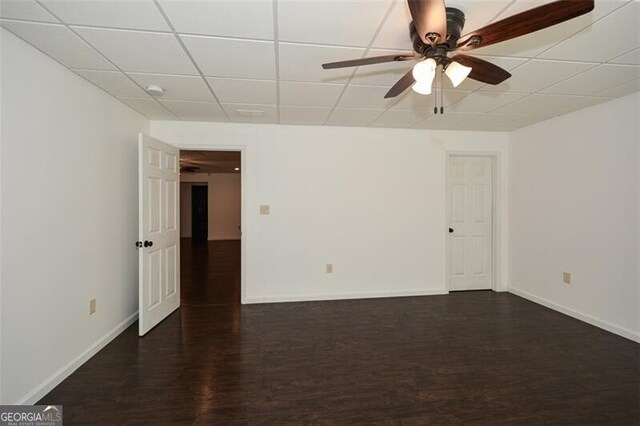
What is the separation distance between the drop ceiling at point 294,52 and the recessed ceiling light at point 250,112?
7 centimetres

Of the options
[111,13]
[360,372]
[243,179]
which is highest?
[111,13]

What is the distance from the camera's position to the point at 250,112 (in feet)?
10.4

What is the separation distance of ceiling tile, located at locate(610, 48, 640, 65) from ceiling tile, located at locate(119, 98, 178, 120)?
12.8 feet

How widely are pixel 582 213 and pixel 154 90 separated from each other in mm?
4594

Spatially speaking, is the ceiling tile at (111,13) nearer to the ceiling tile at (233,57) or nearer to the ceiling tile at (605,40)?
the ceiling tile at (233,57)

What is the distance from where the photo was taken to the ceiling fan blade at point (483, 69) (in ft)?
5.01

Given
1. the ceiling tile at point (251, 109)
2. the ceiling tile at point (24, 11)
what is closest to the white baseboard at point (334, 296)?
the ceiling tile at point (251, 109)

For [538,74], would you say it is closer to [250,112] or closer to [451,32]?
[451,32]

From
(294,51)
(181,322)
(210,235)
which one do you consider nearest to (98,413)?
(181,322)

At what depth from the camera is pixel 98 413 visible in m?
1.76

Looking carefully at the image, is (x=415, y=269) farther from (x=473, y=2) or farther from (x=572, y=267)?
(x=473, y=2)

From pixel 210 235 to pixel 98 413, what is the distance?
8241mm

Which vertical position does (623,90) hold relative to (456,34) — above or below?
above

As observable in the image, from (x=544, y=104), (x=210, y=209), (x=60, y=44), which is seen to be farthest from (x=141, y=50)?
(x=210, y=209)
